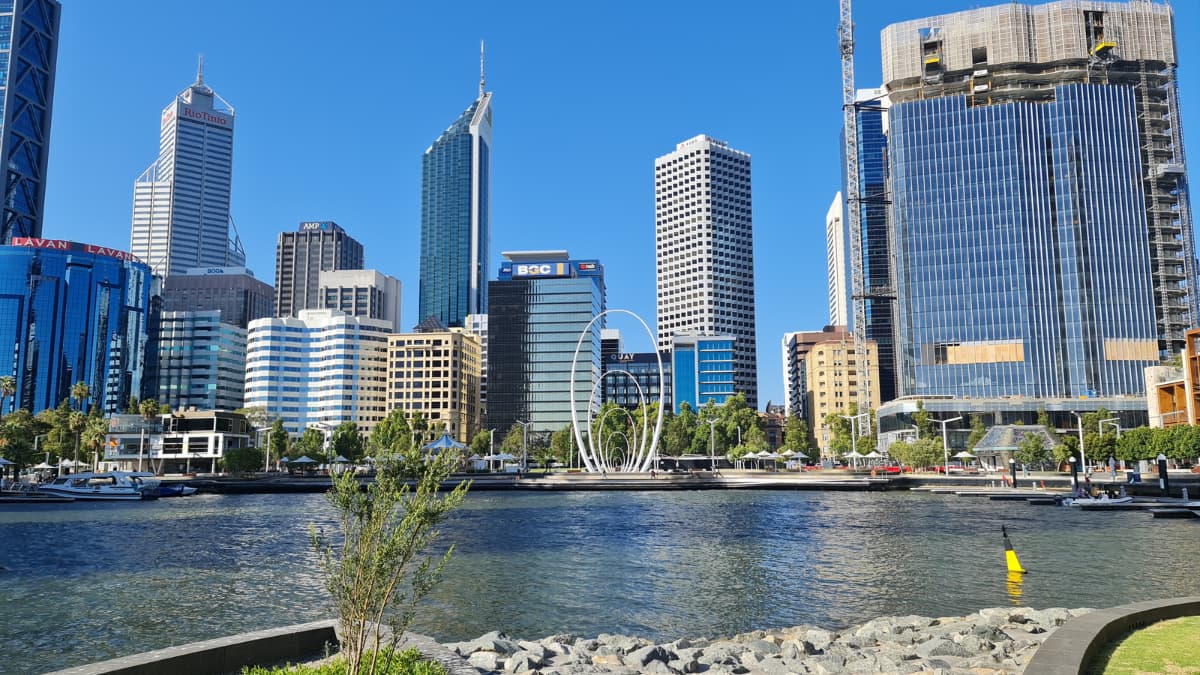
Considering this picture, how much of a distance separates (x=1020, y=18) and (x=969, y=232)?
54.8 m

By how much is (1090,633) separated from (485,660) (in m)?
13.1

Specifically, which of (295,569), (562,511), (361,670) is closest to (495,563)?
(295,569)

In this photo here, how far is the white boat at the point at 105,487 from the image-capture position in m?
108

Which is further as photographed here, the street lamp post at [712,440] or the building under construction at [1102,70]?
the building under construction at [1102,70]

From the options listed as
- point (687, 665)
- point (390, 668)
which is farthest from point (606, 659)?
point (390, 668)

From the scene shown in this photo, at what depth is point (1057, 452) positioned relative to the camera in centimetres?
11931

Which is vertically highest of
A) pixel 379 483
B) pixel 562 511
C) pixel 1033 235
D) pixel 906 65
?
pixel 906 65

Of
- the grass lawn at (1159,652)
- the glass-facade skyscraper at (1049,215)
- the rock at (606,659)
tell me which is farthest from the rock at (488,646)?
the glass-facade skyscraper at (1049,215)

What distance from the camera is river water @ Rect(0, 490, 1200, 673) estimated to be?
93.0ft

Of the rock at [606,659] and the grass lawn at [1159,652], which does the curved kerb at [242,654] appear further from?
the grass lawn at [1159,652]

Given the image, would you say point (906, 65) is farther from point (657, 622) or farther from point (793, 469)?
point (657, 622)

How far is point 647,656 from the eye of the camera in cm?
2072

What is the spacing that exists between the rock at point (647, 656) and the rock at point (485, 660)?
323cm

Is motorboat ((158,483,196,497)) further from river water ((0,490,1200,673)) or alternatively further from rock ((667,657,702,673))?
rock ((667,657,702,673))
